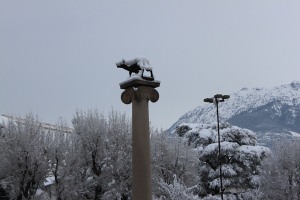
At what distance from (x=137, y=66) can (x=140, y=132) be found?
1609 mm

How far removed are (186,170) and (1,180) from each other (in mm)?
12855

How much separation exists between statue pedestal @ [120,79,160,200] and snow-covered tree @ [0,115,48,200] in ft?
50.8

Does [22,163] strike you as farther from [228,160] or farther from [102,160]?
[228,160]

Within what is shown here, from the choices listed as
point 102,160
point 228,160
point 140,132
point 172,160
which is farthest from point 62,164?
point 140,132

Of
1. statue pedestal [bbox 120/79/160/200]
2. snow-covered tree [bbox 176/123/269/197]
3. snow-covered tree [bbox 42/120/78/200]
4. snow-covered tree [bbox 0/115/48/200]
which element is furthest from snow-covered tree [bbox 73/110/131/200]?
statue pedestal [bbox 120/79/160/200]

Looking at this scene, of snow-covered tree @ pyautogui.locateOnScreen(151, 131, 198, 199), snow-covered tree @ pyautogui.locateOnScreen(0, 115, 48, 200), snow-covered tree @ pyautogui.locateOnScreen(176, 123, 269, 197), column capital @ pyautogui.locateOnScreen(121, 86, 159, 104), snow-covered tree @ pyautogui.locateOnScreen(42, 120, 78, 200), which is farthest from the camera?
snow-covered tree @ pyautogui.locateOnScreen(176, 123, 269, 197)

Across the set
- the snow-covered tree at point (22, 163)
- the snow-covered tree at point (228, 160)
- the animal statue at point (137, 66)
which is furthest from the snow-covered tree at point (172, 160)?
the animal statue at point (137, 66)

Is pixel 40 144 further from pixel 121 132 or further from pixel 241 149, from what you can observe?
pixel 241 149

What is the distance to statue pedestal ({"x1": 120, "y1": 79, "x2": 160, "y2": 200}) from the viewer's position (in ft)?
32.3

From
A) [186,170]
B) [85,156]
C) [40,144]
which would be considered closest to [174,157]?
[186,170]

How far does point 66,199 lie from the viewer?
2603 centimetres

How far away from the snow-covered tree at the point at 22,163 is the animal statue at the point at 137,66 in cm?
1532

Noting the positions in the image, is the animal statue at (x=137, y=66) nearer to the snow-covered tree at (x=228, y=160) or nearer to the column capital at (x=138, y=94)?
the column capital at (x=138, y=94)

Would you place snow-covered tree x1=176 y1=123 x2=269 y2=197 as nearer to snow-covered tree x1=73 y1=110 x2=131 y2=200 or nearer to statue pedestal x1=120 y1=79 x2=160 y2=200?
snow-covered tree x1=73 y1=110 x2=131 y2=200
